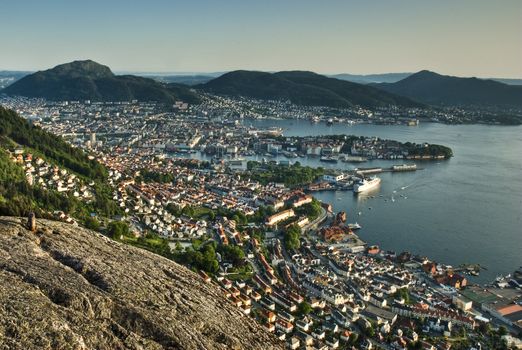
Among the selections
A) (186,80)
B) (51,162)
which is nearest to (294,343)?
(51,162)

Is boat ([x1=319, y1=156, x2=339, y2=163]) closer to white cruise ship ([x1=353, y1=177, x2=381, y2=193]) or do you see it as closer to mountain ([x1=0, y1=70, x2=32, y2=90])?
white cruise ship ([x1=353, y1=177, x2=381, y2=193])

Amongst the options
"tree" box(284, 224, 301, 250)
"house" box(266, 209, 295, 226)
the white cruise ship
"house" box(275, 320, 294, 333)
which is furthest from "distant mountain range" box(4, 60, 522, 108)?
"house" box(275, 320, 294, 333)

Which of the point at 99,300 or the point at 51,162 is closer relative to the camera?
the point at 99,300

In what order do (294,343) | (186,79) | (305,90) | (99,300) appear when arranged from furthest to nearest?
(186,79)
(305,90)
(294,343)
(99,300)

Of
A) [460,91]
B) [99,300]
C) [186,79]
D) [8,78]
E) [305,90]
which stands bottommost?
[99,300]

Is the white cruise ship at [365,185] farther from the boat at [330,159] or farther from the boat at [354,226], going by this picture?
the boat at [330,159]

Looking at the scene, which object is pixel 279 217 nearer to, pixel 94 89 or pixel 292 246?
pixel 292 246
